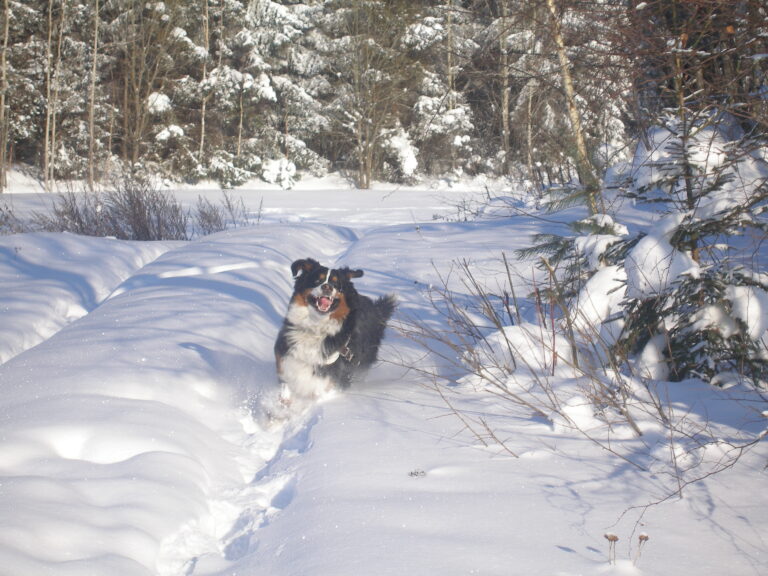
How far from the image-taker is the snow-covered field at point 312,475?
2064 millimetres

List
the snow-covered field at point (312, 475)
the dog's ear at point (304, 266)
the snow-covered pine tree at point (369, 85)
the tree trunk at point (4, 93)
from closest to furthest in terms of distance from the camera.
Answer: the snow-covered field at point (312, 475) < the dog's ear at point (304, 266) < the tree trunk at point (4, 93) < the snow-covered pine tree at point (369, 85)

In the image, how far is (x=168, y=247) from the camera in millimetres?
10367

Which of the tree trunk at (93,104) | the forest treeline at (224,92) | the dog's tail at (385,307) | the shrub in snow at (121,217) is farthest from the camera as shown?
the forest treeline at (224,92)

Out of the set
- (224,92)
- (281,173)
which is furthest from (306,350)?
(224,92)

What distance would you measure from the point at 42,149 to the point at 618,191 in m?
30.2

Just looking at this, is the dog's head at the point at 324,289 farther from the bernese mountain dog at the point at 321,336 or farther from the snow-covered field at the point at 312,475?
the snow-covered field at the point at 312,475

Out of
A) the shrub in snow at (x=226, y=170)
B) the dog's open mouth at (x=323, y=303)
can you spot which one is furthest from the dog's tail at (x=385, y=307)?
the shrub in snow at (x=226, y=170)

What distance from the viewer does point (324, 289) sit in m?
4.51

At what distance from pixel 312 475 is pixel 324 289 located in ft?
6.24

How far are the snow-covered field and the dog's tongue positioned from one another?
765 mm

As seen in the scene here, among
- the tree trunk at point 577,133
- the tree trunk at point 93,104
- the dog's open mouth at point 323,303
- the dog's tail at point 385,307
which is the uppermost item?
the tree trunk at point 93,104

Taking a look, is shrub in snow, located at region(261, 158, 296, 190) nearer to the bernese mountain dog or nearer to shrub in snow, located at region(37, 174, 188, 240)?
shrub in snow, located at region(37, 174, 188, 240)

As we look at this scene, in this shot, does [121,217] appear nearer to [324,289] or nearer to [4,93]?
[324,289]

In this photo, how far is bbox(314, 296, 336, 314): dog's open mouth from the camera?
4.53m
